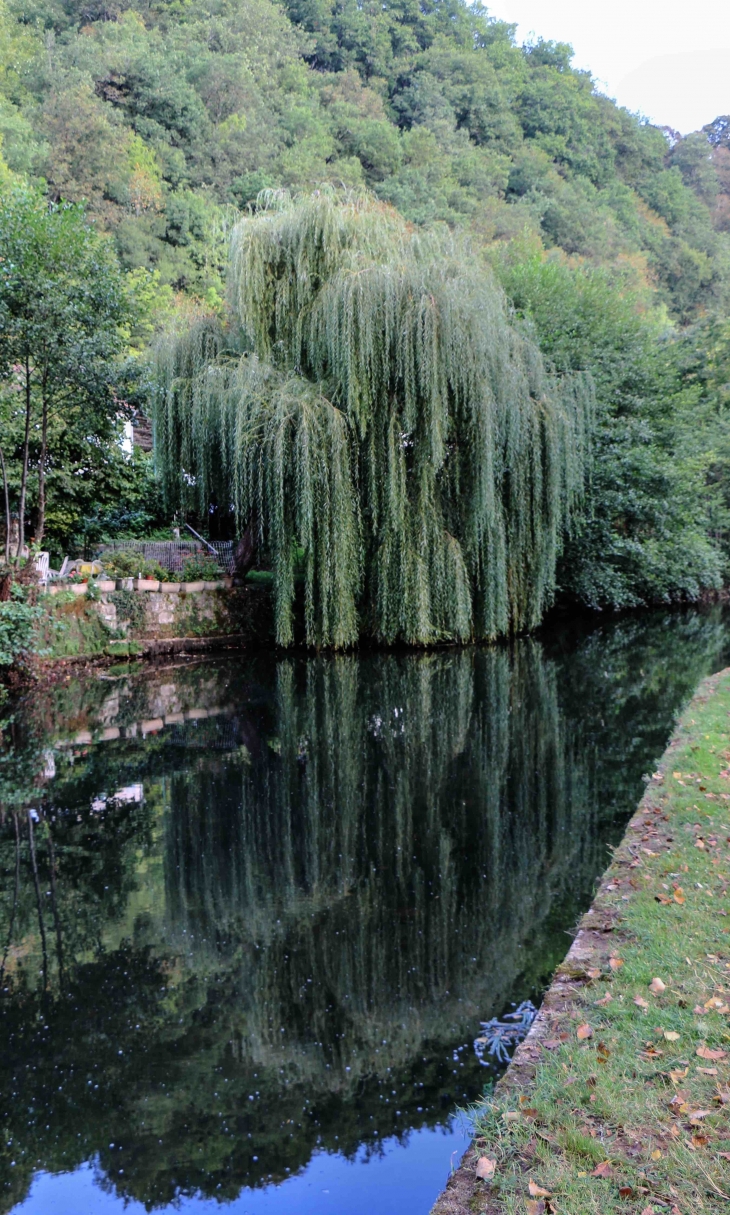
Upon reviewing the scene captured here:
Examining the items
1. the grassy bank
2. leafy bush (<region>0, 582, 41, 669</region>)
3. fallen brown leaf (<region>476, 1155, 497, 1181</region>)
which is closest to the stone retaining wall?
leafy bush (<region>0, 582, 41, 669</region>)

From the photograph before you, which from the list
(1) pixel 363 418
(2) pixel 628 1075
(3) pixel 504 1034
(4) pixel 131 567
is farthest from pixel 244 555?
(2) pixel 628 1075

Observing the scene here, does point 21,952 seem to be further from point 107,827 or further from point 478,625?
point 478,625

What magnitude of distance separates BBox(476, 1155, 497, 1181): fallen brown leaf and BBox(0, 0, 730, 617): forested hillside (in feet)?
49.0

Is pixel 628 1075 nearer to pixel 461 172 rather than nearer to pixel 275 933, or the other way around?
pixel 275 933

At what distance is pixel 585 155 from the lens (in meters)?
59.8

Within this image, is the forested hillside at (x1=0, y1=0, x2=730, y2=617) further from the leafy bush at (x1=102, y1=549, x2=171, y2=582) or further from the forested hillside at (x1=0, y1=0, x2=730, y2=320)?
the leafy bush at (x1=102, y1=549, x2=171, y2=582)

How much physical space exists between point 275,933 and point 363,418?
10075 mm

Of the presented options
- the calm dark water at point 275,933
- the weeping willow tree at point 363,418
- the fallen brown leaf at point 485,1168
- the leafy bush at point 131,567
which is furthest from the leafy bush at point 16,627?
the fallen brown leaf at point 485,1168

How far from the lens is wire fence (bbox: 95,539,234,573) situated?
55.7 ft

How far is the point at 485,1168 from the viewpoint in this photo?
8.04ft

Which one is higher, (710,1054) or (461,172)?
(461,172)

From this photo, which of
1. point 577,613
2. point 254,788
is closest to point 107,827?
point 254,788

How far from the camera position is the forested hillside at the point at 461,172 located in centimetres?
2172

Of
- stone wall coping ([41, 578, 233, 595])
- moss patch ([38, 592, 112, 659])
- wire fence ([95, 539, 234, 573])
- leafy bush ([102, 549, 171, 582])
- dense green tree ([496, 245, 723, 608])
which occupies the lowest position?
moss patch ([38, 592, 112, 659])
